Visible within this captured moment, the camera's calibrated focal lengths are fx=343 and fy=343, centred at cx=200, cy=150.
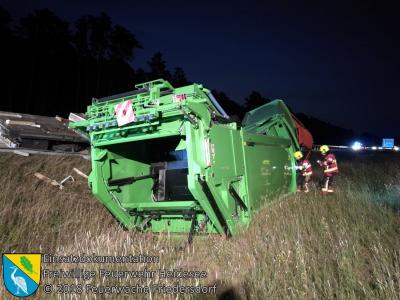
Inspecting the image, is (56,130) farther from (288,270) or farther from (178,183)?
(288,270)

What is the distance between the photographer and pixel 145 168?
5809 mm

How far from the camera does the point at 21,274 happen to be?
10.6 feet

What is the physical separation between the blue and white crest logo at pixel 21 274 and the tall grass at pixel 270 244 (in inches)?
5.3

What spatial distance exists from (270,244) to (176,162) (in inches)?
92.0

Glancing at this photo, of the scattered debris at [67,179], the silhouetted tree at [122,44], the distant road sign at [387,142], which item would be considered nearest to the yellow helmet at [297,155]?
the scattered debris at [67,179]

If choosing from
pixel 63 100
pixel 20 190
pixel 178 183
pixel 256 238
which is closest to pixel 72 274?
pixel 256 238

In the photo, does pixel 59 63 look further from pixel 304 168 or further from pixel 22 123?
pixel 304 168

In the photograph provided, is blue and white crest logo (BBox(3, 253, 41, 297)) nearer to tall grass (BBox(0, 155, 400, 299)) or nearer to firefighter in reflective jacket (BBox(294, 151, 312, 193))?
tall grass (BBox(0, 155, 400, 299))

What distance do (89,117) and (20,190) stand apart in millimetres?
2456

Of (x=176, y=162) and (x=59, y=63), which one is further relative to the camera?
(x=59, y=63)

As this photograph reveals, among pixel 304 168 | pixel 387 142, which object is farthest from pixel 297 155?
pixel 387 142

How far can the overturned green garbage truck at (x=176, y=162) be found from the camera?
13.6 feet

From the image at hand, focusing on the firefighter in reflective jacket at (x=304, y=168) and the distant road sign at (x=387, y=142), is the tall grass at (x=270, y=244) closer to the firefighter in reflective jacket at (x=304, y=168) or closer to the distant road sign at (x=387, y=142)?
the firefighter in reflective jacket at (x=304, y=168)

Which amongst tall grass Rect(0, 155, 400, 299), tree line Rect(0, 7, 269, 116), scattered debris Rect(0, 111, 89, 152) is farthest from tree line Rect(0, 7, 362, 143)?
tall grass Rect(0, 155, 400, 299)
